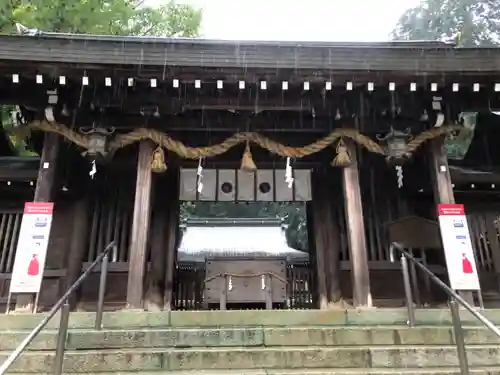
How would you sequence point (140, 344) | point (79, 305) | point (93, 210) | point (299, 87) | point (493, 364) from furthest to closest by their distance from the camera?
point (93, 210) → point (79, 305) → point (299, 87) → point (140, 344) → point (493, 364)

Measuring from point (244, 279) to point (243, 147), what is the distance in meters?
3.03

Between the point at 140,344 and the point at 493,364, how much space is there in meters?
3.54

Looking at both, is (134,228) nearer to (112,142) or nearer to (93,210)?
(112,142)

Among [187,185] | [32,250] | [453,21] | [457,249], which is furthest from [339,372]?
[453,21]

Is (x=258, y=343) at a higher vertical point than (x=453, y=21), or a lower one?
lower

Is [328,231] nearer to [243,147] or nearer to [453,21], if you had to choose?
[243,147]

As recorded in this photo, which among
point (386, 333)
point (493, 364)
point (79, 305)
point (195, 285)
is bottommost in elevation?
point (493, 364)

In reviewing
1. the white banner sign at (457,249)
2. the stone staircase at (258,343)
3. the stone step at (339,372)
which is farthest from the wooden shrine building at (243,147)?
the stone step at (339,372)

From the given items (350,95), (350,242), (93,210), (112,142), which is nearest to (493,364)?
(350,242)

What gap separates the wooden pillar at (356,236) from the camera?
6547mm

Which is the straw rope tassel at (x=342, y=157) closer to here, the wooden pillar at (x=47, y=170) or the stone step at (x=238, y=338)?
the stone step at (x=238, y=338)

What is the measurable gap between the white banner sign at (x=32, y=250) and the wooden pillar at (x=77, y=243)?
4.64 ft

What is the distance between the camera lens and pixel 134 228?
261 inches

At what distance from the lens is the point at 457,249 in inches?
267
